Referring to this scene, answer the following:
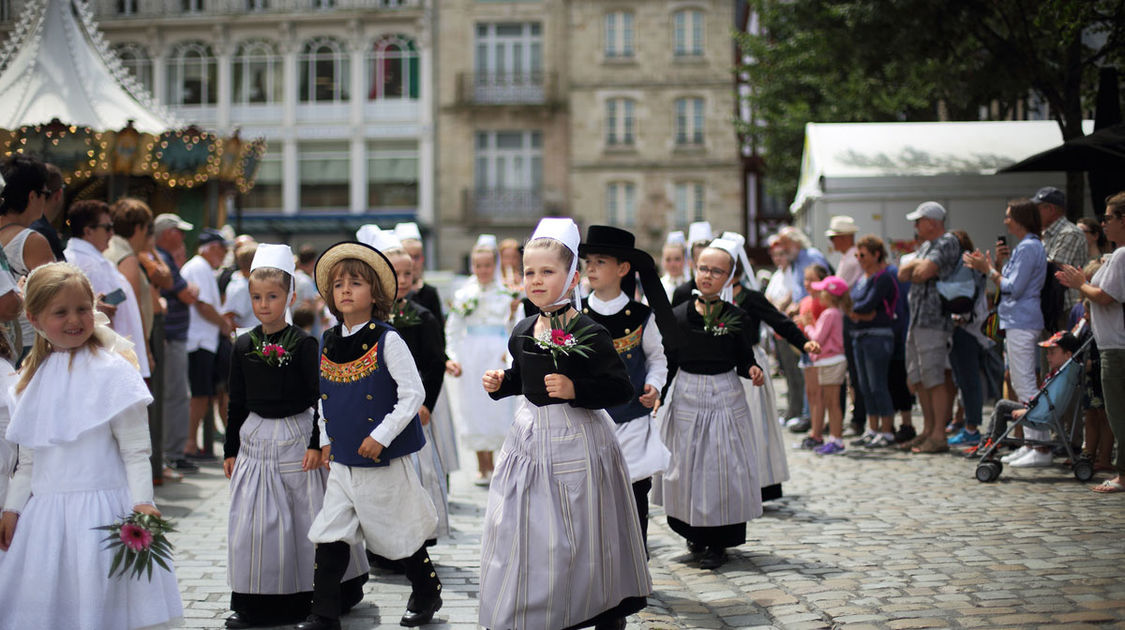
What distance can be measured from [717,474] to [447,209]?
36.3 m

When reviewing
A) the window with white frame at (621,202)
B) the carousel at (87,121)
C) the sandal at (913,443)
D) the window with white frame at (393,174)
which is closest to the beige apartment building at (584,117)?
the window with white frame at (621,202)

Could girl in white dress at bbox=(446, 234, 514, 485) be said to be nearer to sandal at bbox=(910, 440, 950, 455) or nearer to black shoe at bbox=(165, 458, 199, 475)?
black shoe at bbox=(165, 458, 199, 475)

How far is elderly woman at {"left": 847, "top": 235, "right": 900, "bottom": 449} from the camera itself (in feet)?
38.3

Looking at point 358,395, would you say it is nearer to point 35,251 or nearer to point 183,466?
point 35,251

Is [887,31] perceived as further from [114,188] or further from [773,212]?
[773,212]

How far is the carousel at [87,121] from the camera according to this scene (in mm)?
15914

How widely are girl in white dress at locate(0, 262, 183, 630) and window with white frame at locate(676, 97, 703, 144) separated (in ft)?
124

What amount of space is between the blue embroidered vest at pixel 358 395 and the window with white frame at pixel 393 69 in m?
38.2

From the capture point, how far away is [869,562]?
22.0 feet

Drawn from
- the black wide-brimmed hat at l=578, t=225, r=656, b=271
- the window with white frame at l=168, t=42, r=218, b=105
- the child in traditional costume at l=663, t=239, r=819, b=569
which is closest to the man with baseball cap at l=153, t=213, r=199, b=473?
the child in traditional costume at l=663, t=239, r=819, b=569

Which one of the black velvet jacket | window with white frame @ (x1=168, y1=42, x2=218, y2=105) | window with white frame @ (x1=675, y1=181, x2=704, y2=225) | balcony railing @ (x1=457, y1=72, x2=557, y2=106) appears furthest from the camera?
window with white frame @ (x1=168, y1=42, x2=218, y2=105)

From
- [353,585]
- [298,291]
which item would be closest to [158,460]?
[298,291]

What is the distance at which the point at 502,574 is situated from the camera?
4.88 m

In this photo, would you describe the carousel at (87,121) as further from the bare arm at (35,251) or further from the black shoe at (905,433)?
the black shoe at (905,433)
